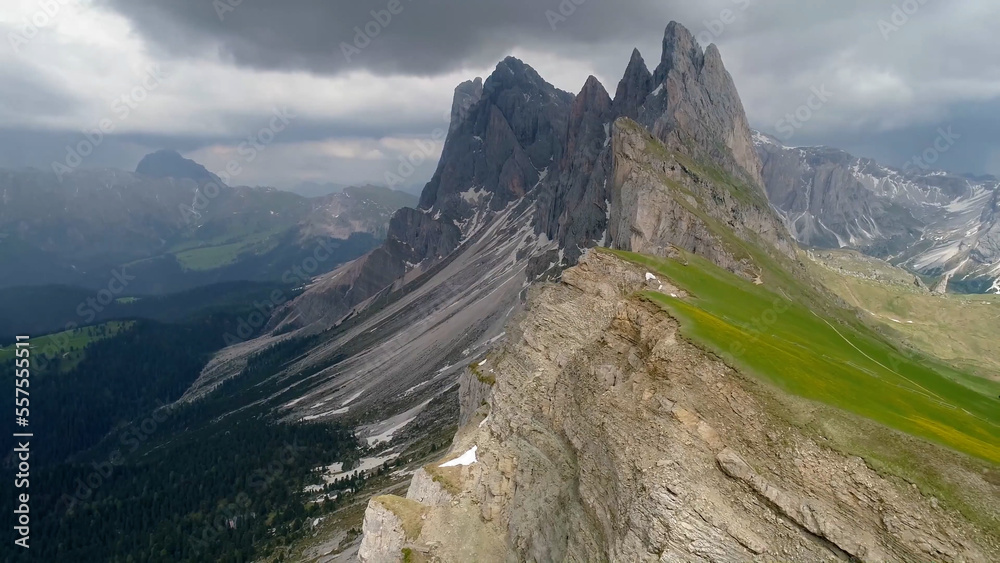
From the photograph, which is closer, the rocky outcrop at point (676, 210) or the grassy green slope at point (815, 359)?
the grassy green slope at point (815, 359)

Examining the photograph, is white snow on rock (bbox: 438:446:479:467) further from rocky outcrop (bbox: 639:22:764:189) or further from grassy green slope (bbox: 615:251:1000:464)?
rocky outcrop (bbox: 639:22:764:189)

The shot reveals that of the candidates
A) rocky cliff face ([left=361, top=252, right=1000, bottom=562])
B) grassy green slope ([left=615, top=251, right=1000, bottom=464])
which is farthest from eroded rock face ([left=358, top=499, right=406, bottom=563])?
grassy green slope ([left=615, top=251, right=1000, bottom=464])

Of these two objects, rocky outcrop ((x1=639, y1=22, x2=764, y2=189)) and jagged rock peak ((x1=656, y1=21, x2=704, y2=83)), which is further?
jagged rock peak ((x1=656, y1=21, x2=704, y2=83))

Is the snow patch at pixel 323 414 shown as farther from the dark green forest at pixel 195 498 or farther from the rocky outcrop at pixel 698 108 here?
the rocky outcrop at pixel 698 108

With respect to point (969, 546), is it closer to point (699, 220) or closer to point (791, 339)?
point (791, 339)

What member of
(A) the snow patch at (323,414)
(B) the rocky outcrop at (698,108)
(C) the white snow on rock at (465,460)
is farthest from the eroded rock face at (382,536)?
→ (A) the snow patch at (323,414)
